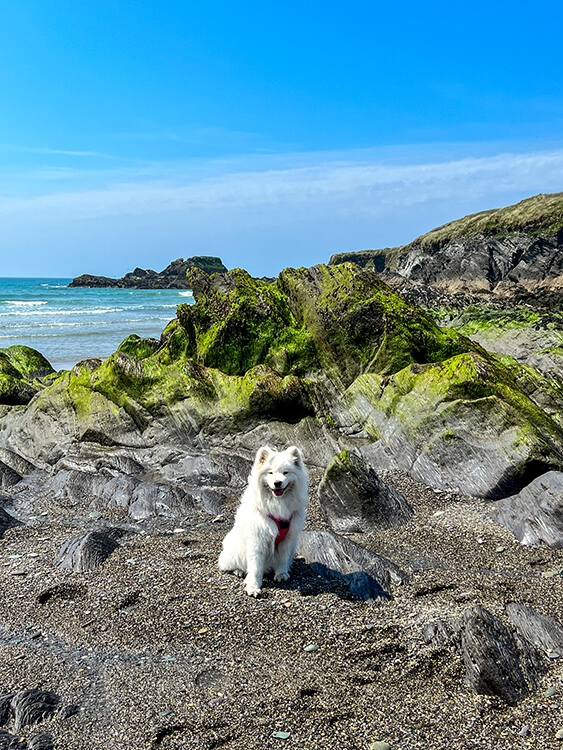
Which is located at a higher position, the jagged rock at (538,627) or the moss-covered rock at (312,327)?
the moss-covered rock at (312,327)

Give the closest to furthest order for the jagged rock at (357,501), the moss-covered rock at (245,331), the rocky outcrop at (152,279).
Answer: the jagged rock at (357,501), the moss-covered rock at (245,331), the rocky outcrop at (152,279)

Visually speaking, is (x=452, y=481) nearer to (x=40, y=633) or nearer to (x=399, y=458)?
(x=399, y=458)

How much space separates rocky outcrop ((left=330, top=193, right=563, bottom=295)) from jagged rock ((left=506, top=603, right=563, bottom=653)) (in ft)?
176

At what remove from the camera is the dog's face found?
759 centimetres

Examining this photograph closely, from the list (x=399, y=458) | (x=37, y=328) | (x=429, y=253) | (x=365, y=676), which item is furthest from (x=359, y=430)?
(x=429, y=253)

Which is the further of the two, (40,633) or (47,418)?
(47,418)

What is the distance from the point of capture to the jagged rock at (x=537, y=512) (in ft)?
31.0

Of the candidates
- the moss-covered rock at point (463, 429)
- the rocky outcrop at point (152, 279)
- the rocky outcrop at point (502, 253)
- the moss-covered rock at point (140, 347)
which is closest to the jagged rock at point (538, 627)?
the moss-covered rock at point (463, 429)

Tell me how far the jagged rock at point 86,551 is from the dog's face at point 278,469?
11.2ft

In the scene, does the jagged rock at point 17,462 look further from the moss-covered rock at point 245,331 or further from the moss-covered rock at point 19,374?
the moss-covered rock at point 245,331

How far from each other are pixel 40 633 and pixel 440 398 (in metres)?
9.41

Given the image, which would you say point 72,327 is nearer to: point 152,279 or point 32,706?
point 32,706

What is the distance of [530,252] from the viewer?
2589 inches

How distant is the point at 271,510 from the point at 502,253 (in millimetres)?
69635
